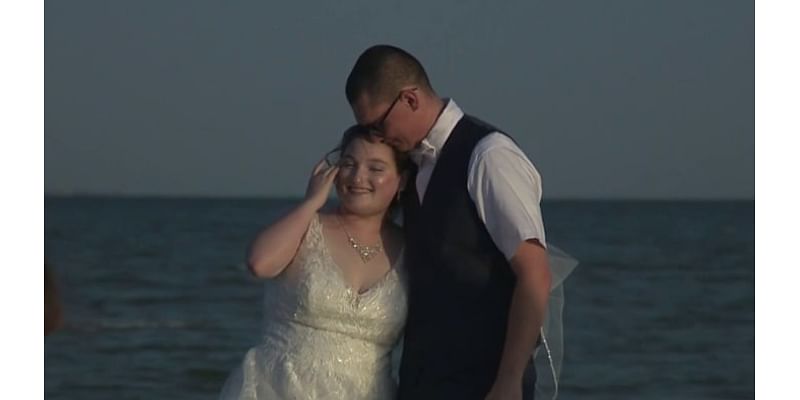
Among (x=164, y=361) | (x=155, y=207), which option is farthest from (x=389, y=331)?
(x=155, y=207)

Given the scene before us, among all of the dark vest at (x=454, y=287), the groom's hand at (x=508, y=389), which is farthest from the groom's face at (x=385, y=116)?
the groom's hand at (x=508, y=389)

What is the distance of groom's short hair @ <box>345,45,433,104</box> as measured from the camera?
3.36m

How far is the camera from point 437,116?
3428mm

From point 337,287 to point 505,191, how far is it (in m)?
0.50

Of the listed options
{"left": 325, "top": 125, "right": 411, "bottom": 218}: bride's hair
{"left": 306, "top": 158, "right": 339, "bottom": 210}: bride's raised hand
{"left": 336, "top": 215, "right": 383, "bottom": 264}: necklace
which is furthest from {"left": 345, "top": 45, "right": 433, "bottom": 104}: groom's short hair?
{"left": 336, "top": 215, "right": 383, "bottom": 264}: necklace

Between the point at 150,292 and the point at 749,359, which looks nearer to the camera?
the point at 749,359

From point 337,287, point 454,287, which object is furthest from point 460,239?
point 337,287

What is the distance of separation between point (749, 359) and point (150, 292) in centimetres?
836

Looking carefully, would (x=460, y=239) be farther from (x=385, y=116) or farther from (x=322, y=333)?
(x=322, y=333)

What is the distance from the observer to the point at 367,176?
138 inches

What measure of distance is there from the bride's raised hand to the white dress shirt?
287 mm

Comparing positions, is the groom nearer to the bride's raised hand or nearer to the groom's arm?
the groom's arm
